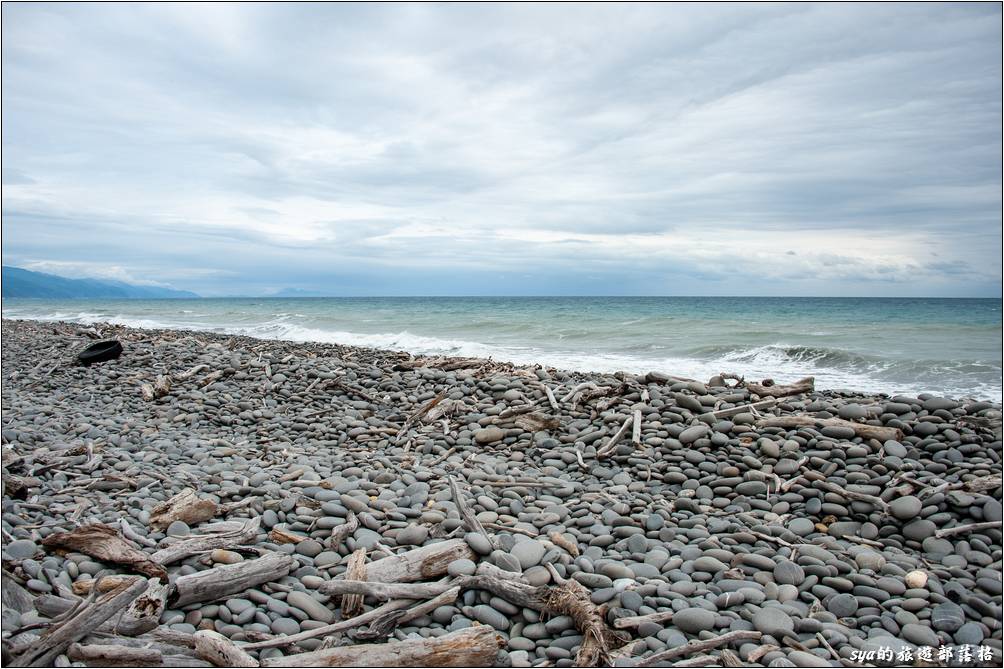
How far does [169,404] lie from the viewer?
30.8 feet

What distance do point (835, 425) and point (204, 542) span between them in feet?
19.4

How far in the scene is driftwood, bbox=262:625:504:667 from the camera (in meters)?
3.36

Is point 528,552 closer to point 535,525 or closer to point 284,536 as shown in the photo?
point 535,525

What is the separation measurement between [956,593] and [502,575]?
2.92 meters

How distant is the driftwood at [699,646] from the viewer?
3479 millimetres

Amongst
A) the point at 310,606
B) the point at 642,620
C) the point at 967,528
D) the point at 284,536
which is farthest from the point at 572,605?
the point at 967,528

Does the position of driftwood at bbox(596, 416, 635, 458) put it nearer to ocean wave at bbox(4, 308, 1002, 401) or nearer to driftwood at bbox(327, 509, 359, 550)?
driftwood at bbox(327, 509, 359, 550)

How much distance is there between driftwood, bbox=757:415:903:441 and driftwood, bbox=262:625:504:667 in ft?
14.9

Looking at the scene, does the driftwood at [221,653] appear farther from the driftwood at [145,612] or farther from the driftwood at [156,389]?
the driftwood at [156,389]

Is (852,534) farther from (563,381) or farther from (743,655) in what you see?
(563,381)

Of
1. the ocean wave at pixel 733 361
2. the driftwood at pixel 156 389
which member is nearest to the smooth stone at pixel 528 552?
the driftwood at pixel 156 389

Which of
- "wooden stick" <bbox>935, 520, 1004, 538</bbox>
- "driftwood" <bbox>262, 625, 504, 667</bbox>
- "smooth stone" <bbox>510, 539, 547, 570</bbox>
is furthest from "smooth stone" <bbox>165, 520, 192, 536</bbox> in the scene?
"wooden stick" <bbox>935, 520, 1004, 538</bbox>

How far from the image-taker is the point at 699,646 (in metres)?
3.54

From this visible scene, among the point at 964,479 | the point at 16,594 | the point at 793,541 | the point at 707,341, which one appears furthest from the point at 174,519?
the point at 707,341
